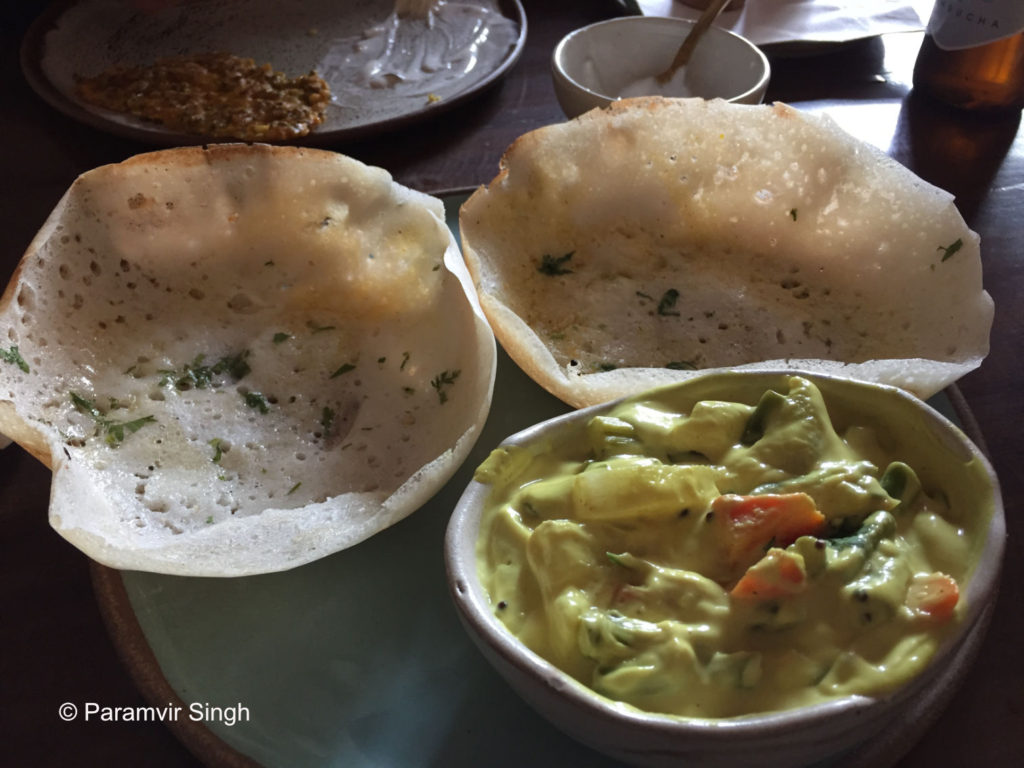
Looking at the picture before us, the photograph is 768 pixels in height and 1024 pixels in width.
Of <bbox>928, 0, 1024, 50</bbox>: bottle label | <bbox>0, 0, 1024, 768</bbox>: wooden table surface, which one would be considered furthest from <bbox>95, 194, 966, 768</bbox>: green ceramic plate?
<bbox>928, 0, 1024, 50</bbox>: bottle label

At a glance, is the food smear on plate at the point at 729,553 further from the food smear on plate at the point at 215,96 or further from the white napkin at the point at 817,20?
the white napkin at the point at 817,20

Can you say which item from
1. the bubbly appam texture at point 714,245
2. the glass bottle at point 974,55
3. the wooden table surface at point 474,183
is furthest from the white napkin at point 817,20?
the bubbly appam texture at point 714,245

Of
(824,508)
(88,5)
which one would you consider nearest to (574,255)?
(824,508)

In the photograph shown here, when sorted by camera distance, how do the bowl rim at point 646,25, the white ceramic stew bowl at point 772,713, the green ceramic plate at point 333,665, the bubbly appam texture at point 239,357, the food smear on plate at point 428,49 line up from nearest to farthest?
the white ceramic stew bowl at point 772,713, the green ceramic plate at point 333,665, the bubbly appam texture at point 239,357, the bowl rim at point 646,25, the food smear on plate at point 428,49

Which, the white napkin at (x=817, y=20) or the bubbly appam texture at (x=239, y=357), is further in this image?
the white napkin at (x=817, y=20)

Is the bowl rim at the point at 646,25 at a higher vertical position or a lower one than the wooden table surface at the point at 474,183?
higher

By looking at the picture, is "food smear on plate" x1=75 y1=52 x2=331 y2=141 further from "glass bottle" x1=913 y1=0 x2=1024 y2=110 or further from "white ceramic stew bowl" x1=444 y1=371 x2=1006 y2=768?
"glass bottle" x1=913 y1=0 x2=1024 y2=110

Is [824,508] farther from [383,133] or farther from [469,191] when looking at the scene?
[383,133]

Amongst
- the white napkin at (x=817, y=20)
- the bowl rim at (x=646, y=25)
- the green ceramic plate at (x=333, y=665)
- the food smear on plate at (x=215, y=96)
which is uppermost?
the bowl rim at (x=646, y=25)
